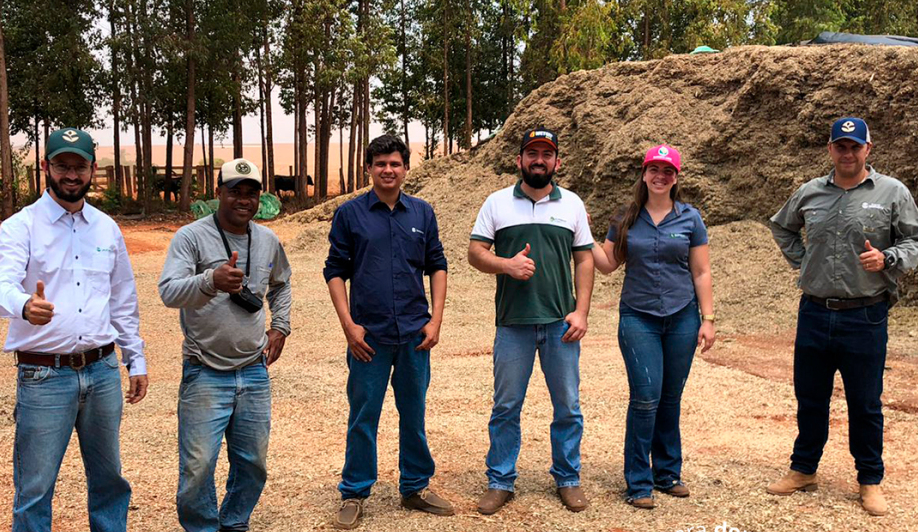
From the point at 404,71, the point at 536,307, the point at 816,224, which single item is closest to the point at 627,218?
the point at 536,307

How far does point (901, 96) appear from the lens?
11.0m

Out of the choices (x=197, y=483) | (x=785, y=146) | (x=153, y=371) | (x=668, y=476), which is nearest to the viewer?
(x=197, y=483)

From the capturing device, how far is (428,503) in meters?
4.24

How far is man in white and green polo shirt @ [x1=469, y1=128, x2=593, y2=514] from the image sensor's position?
420 cm

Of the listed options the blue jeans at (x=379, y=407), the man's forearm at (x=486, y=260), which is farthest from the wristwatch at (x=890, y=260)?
the blue jeans at (x=379, y=407)

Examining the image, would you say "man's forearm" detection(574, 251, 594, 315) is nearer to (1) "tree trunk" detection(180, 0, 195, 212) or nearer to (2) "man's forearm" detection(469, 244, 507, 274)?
(2) "man's forearm" detection(469, 244, 507, 274)

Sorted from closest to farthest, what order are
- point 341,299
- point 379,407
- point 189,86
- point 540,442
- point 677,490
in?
point 341,299, point 379,407, point 677,490, point 540,442, point 189,86

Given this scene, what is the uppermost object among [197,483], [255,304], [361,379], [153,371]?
[255,304]

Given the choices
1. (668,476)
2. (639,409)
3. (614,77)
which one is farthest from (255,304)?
(614,77)

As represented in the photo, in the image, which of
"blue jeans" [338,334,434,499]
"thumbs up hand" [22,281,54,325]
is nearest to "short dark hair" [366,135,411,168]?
"blue jeans" [338,334,434,499]

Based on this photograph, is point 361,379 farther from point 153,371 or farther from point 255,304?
point 153,371

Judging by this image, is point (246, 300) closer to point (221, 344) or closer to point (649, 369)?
point (221, 344)

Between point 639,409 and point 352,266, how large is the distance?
64.2 inches

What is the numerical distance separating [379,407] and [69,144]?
6.03 feet
